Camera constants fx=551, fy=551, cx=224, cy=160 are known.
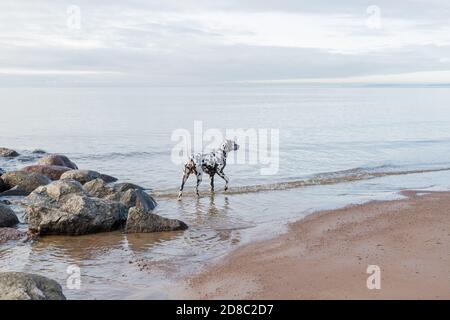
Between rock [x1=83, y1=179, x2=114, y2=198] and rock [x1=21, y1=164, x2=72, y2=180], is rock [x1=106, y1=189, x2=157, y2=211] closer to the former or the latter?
rock [x1=83, y1=179, x2=114, y2=198]

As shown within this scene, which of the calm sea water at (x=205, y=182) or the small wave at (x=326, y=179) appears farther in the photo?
the small wave at (x=326, y=179)

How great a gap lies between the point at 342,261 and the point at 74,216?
6.54m

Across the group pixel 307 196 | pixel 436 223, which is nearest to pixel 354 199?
pixel 307 196

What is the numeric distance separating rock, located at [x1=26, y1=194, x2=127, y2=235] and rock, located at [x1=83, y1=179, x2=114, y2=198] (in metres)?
2.92

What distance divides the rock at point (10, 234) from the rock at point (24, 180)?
20.0 ft

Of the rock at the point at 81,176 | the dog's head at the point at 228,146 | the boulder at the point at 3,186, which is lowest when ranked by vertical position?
the boulder at the point at 3,186

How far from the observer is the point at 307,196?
18422mm

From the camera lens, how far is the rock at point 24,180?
19.3 meters

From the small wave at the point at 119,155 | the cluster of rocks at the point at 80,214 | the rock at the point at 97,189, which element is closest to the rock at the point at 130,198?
the cluster of rocks at the point at 80,214

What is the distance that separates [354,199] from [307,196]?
1622 mm

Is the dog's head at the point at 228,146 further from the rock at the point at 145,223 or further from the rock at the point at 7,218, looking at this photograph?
the rock at the point at 7,218

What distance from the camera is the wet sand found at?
875 centimetres

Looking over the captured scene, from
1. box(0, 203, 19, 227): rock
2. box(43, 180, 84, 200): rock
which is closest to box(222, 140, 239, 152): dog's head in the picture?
box(43, 180, 84, 200): rock

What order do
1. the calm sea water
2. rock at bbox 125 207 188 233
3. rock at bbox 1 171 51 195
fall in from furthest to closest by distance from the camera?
rock at bbox 1 171 51 195
rock at bbox 125 207 188 233
the calm sea water
